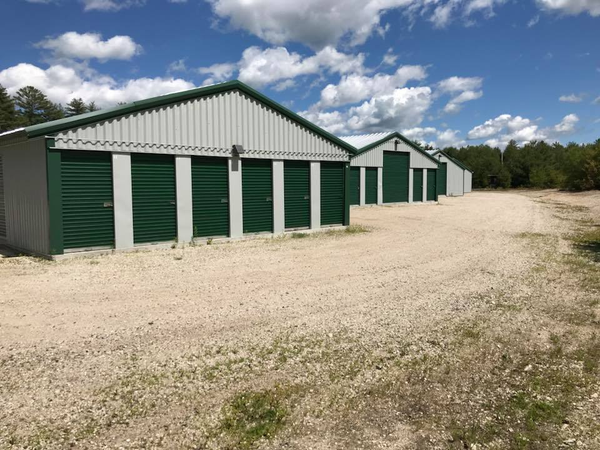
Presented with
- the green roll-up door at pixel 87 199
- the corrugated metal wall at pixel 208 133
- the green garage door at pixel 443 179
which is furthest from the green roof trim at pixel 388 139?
the green roll-up door at pixel 87 199

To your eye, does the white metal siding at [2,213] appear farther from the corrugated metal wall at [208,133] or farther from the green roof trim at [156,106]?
the corrugated metal wall at [208,133]

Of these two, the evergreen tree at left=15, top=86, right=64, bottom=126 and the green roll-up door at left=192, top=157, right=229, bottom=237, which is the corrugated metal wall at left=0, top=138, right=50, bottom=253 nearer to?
the green roll-up door at left=192, top=157, right=229, bottom=237

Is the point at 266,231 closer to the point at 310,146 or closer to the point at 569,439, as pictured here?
the point at 310,146

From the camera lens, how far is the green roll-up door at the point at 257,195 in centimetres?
1414


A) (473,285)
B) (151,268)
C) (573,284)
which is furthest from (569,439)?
(151,268)

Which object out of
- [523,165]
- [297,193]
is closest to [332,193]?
[297,193]

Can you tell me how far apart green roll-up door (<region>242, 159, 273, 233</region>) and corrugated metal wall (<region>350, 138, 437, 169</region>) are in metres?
14.9

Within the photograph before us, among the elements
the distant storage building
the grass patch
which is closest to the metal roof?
the distant storage building

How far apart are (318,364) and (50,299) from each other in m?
4.95

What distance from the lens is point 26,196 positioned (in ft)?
37.8

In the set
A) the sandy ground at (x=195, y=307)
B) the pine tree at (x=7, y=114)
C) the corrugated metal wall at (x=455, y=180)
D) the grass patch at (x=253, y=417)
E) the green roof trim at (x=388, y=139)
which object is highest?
the pine tree at (x=7, y=114)

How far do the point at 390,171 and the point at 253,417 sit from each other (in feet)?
94.6

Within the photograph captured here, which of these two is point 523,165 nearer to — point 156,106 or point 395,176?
point 395,176

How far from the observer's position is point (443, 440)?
3375 mm
